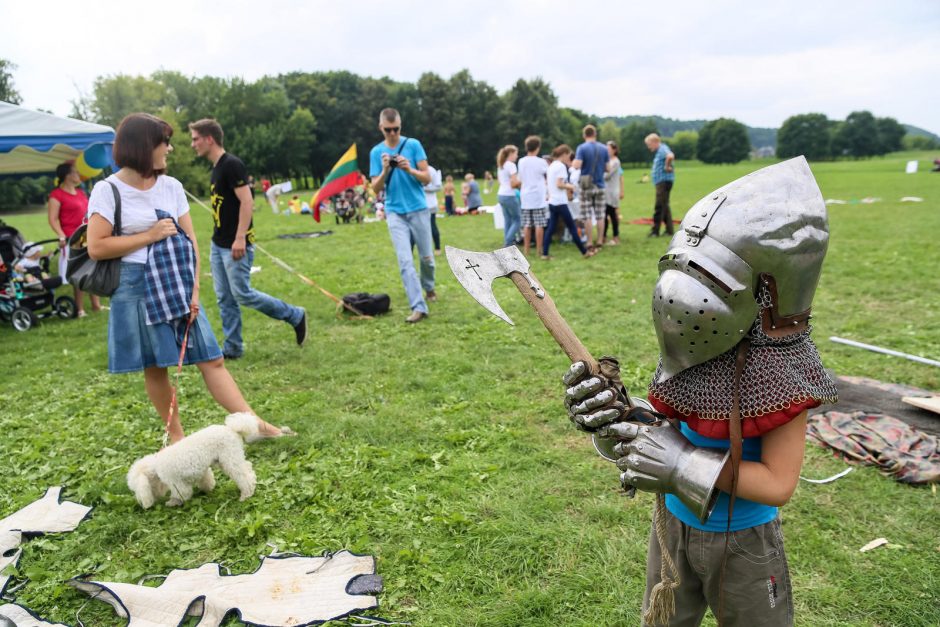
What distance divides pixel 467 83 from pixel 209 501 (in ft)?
214

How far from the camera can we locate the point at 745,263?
1.35 metres

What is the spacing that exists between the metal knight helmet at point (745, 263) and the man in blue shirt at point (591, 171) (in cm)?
934

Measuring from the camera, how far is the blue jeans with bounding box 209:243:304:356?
5613 millimetres

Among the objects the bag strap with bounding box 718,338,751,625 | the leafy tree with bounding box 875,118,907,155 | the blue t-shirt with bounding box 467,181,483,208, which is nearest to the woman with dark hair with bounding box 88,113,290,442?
the bag strap with bounding box 718,338,751,625

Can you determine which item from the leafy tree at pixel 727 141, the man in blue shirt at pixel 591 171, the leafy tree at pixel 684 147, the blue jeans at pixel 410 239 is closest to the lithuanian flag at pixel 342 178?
the blue jeans at pixel 410 239

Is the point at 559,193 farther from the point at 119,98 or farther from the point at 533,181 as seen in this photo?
the point at 119,98

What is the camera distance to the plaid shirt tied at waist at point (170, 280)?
356cm

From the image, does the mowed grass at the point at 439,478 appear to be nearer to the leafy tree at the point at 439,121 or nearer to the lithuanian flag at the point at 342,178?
the lithuanian flag at the point at 342,178

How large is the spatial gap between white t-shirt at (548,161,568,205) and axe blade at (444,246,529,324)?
8489 mm

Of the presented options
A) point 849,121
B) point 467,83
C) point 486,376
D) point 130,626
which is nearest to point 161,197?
point 130,626

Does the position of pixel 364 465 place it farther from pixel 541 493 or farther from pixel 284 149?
pixel 284 149

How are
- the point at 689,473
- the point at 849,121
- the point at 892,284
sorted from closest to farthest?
the point at 689,473 → the point at 892,284 → the point at 849,121

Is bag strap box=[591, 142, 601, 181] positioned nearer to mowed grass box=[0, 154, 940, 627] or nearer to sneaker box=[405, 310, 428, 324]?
mowed grass box=[0, 154, 940, 627]

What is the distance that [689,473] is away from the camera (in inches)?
56.2
